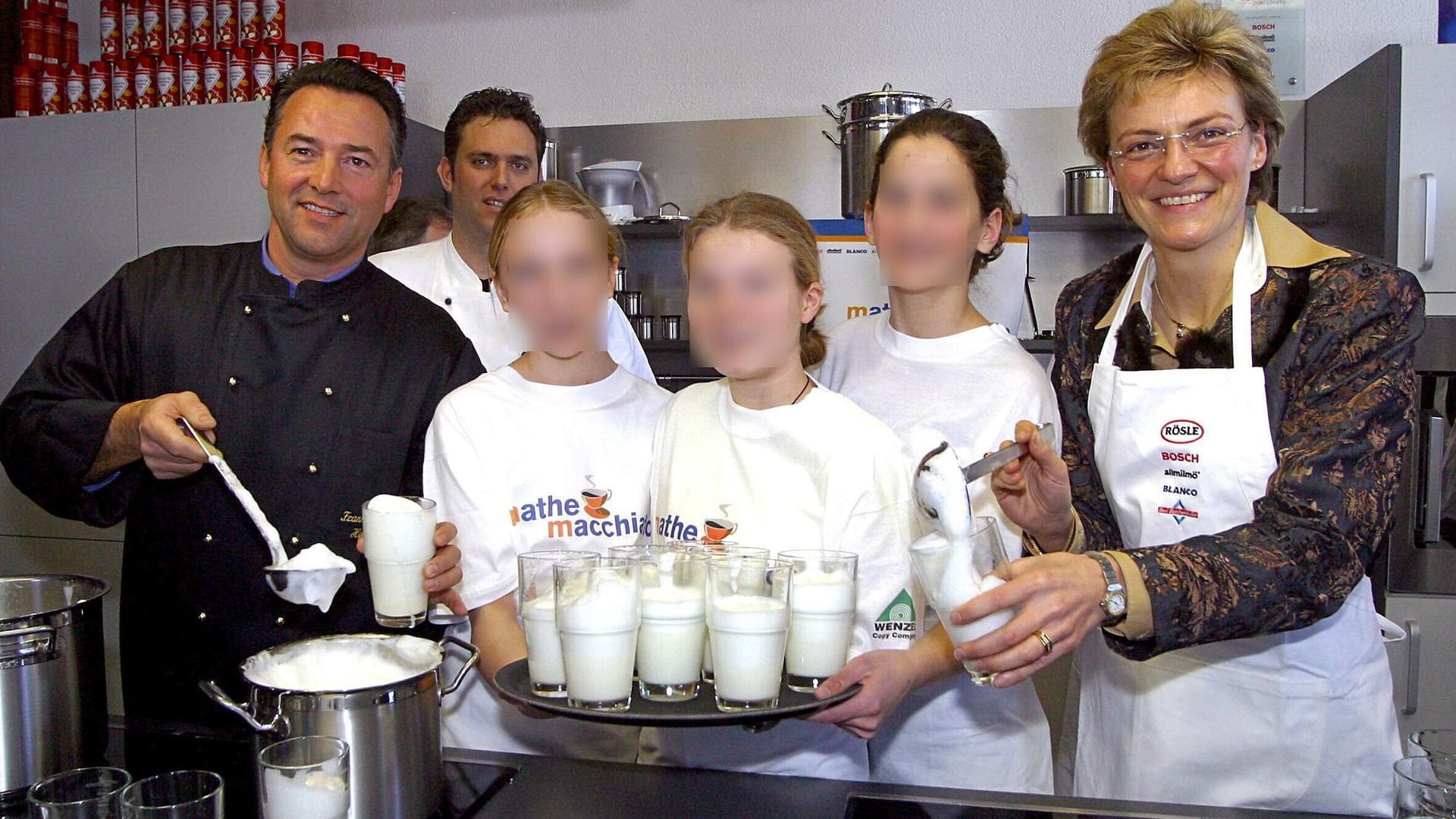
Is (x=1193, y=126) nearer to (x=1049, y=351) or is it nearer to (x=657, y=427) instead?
(x=657, y=427)

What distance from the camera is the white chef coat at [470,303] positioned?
2.61m

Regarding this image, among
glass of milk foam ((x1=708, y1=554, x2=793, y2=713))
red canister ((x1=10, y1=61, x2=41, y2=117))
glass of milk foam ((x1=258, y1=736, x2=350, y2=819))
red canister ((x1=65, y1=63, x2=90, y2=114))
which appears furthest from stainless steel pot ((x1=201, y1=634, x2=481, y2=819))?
red canister ((x1=10, y1=61, x2=41, y2=117))

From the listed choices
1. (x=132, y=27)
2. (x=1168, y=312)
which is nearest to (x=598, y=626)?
(x=1168, y=312)

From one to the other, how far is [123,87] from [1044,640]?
12.3ft

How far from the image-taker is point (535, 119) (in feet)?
9.57

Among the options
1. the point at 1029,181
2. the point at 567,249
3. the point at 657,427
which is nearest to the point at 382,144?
the point at 567,249

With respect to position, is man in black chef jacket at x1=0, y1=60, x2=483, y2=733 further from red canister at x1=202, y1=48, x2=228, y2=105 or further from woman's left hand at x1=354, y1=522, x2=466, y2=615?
red canister at x1=202, y1=48, x2=228, y2=105

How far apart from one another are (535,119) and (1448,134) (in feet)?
7.97

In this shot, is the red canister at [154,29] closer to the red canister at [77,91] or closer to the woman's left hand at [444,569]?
the red canister at [77,91]

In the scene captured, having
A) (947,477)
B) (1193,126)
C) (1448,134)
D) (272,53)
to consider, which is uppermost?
(272,53)

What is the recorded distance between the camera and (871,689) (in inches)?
55.2

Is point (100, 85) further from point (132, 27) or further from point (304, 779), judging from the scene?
point (304, 779)

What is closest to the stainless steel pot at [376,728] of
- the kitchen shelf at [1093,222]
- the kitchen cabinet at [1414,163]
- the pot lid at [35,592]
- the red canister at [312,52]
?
the pot lid at [35,592]

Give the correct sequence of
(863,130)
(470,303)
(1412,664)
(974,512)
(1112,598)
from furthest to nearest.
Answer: (863,130) < (1412,664) < (470,303) < (974,512) < (1112,598)
